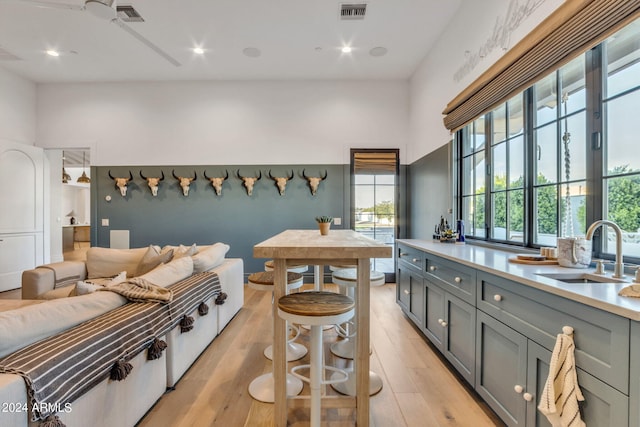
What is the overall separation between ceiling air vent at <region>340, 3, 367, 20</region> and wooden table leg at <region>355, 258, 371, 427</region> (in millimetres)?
3069

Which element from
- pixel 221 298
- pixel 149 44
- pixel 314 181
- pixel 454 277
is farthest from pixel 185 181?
pixel 454 277

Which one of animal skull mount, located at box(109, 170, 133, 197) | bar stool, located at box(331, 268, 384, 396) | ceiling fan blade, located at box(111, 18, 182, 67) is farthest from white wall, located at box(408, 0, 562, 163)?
animal skull mount, located at box(109, 170, 133, 197)

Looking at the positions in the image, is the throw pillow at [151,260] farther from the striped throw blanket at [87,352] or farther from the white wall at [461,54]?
the white wall at [461,54]

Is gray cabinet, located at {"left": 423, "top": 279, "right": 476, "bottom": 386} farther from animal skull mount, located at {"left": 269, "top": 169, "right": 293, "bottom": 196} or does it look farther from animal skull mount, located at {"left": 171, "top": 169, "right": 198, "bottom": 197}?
animal skull mount, located at {"left": 171, "top": 169, "right": 198, "bottom": 197}

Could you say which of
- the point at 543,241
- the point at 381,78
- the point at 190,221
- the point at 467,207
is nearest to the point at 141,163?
the point at 190,221

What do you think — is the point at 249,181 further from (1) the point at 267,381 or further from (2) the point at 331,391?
(2) the point at 331,391

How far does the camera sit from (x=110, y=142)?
5188 mm

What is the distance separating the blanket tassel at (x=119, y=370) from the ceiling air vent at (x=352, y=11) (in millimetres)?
3791

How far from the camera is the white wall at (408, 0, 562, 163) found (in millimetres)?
2316

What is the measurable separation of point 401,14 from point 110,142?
5.10 metres

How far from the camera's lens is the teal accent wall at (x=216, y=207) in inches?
203

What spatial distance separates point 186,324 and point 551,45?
3088 mm

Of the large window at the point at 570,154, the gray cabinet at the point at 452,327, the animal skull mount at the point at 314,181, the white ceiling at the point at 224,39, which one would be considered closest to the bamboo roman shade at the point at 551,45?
the large window at the point at 570,154

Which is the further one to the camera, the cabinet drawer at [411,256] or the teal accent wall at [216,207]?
the teal accent wall at [216,207]
